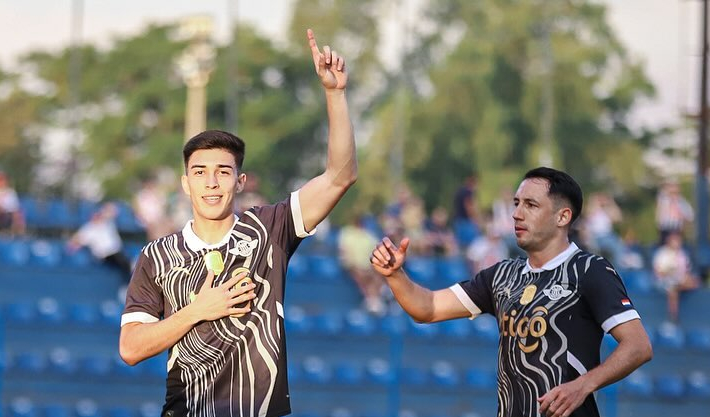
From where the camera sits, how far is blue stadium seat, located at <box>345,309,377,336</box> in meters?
14.4

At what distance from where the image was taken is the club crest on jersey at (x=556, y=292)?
5.36 meters

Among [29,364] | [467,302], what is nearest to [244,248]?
[467,302]

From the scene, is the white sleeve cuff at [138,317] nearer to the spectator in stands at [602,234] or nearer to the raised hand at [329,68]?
the raised hand at [329,68]

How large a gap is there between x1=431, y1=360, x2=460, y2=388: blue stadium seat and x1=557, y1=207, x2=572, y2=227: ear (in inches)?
327

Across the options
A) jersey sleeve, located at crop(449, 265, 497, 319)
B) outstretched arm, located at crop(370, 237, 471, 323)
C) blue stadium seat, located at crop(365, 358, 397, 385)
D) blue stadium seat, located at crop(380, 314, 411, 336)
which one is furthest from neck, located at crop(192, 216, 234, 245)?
blue stadium seat, located at crop(380, 314, 411, 336)

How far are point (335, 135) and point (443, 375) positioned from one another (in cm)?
926

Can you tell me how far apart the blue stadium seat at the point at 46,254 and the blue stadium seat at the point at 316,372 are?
138 inches

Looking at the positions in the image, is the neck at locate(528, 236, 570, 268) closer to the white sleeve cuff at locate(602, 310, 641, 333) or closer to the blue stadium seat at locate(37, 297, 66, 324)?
the white sleeve cuff at locate(602, 310, 641, 333)

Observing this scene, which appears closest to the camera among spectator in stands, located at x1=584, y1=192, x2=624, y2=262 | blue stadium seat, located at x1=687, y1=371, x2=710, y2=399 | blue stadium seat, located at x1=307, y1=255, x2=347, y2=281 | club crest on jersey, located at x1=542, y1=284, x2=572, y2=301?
club crest on jersey, located at x1=542, y1=284, x2=572, y2=301

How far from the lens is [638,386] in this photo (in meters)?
13.5

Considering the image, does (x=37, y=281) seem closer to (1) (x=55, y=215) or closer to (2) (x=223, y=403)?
(1) (x=55, y=215)

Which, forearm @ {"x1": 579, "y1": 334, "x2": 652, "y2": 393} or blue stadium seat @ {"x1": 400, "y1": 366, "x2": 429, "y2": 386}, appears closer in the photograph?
forearm @ {"x1": 579, "y1": 334, "x2": 652, "y2": 393}

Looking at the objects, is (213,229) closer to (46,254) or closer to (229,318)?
(229,318)

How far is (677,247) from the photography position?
53.9 feet
